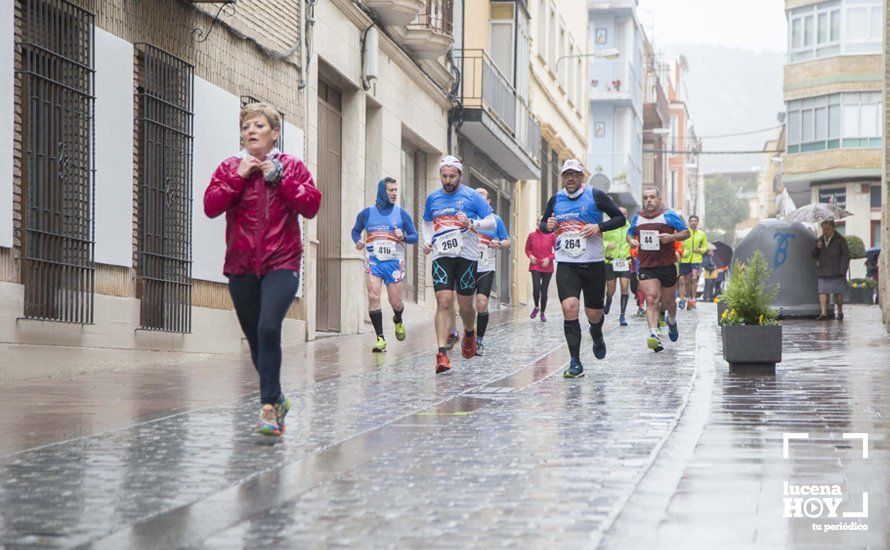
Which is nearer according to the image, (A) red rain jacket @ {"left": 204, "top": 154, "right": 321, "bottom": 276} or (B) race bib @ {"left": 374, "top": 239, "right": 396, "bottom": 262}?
(A) red rain jacket @ {"left": 204, "top": 154, "right": 321, "bottom": 276}

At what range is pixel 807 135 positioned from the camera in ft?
182

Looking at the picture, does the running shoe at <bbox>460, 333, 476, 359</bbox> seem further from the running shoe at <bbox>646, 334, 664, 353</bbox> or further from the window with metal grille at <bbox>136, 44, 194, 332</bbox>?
the window with metal grille at <bbox>136, 44, 194, 332</bbox>

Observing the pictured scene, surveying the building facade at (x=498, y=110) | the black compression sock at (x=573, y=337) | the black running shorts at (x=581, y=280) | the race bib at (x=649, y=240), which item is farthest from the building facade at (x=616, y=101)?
the black compression sock at (x=573, y=337)

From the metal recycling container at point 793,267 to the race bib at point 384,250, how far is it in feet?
36.4

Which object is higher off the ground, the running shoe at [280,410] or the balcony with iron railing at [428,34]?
the balcony with iron railing at [428,34]

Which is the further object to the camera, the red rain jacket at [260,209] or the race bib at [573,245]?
the race bib at [573,245]

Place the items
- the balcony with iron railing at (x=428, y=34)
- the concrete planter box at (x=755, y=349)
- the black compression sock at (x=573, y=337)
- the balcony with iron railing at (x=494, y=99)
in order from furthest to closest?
the balcony with iron railing at (x=494, y=99) < the balcony with iron railing at (x=428, y=34) < the concrete planter box at (x=755, y=349) < the black compression sock at (x=573, y=337)

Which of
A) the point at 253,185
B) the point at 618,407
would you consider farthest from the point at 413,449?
the point at 618,407

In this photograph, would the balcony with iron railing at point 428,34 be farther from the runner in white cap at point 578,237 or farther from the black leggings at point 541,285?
the runner in white cap at point 578,237

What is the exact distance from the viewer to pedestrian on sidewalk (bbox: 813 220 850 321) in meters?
25.4

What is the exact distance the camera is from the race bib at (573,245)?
13.3m

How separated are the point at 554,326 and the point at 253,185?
14.6 m

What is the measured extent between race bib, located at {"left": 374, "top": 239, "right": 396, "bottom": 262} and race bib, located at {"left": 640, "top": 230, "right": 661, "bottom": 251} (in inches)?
106

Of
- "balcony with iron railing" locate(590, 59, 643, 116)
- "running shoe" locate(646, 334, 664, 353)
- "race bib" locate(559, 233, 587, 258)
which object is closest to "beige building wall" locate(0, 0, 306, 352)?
"race bib" locate(559, 233, 587, 258)
